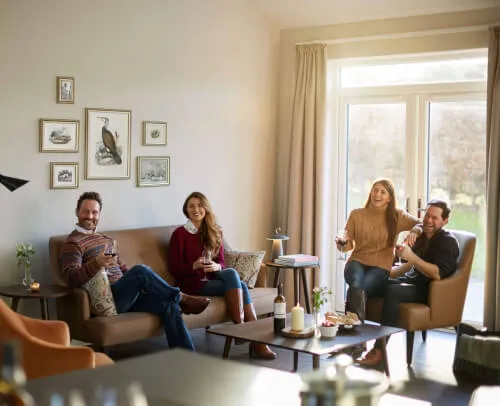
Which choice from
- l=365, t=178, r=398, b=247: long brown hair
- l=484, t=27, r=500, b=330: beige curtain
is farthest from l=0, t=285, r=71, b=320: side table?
l=484, t=27, r=500, b=330: beige curtain

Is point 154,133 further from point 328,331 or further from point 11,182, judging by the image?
point 328,331

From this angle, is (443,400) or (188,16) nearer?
(443,400)

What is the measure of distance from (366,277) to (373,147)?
183 cm

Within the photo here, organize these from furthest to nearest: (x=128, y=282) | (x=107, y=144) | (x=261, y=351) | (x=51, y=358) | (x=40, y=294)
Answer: (x=107, y=144)
(x=261, y=351)
(x=128, y=282)
(x=40, y=294)
(x=51, y=358)

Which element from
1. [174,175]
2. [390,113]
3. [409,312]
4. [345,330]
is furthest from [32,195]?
[390,113]

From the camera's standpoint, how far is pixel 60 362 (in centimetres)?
385

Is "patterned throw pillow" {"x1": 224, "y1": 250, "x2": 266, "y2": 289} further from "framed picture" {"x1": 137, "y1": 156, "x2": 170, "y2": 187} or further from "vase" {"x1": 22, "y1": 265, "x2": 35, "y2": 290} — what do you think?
"vase" {"x1": 22, "y1": 265, "x2": 35, "y2": 290}

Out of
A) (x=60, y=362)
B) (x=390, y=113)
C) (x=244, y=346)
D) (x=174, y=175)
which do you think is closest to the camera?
(x=60, y=362)

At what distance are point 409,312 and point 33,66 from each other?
3184 mm

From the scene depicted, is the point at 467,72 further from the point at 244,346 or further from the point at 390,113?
the point at 244,346

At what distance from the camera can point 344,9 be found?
7309mm

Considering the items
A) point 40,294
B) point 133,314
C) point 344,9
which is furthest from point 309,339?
point 344,9

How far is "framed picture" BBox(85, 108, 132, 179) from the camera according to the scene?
6211mm

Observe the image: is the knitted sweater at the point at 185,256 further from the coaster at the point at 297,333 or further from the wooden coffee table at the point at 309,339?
the coaster at the point at 297,333
